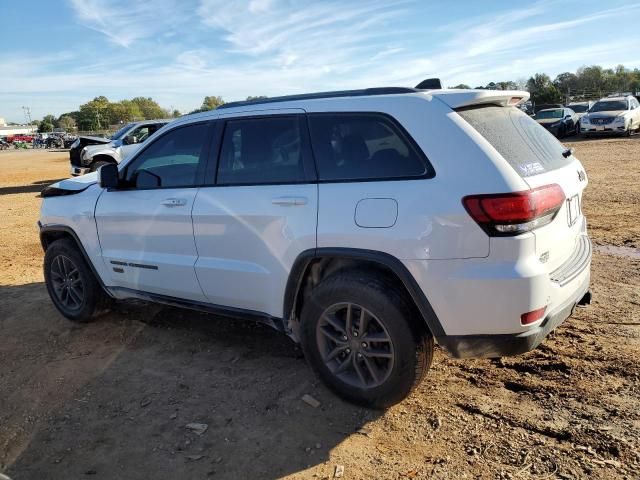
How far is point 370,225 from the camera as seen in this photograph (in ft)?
9.93

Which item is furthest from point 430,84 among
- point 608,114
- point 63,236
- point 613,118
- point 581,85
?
point 581,85

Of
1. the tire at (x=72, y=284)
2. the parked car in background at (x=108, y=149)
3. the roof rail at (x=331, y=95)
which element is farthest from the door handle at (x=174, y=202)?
the parked car in background at (x=108, y=149)

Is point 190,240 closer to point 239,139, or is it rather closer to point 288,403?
point 239,139

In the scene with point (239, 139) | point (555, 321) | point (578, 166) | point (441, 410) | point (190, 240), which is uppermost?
point (239, 139)

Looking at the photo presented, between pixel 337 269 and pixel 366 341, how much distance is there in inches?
18.9

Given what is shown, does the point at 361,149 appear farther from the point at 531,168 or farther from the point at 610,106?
the point at 610,106

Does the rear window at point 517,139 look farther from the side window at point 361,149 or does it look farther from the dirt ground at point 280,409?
the dirt ground at point 280,409

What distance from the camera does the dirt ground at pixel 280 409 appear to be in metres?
2.86

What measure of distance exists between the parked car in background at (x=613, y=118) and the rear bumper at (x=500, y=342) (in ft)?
73.6

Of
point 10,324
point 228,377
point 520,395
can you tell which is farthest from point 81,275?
point 520,395

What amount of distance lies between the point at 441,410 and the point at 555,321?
88cm

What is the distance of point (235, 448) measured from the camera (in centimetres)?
305

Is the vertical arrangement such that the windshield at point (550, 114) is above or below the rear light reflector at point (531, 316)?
above

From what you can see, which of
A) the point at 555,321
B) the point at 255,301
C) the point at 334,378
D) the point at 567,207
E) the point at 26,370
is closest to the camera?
the point at 555,321
